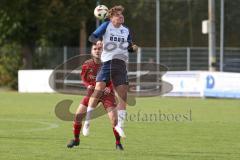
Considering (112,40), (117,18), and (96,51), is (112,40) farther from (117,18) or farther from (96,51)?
(96,51)

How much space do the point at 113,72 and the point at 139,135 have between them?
3.18m

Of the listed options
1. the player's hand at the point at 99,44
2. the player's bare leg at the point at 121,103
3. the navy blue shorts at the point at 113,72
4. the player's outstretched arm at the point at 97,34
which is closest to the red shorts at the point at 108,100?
the player's bare leg at the point at 121,103

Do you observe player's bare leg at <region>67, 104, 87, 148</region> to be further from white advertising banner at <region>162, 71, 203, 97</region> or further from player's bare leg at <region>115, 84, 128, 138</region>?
white advertising banner at <region>162, 71, 203, 97</region>

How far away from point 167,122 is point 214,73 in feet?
37.7

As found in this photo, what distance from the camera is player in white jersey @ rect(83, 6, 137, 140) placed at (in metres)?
12.0

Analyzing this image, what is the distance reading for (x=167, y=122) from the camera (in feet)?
61.2

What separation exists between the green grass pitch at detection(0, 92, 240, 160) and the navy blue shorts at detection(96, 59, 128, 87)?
3.77ft

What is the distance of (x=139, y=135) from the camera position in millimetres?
15055

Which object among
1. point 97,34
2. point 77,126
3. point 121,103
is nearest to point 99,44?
point 97,34

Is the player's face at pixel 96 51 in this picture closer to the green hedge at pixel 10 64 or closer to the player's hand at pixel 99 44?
the player's hand at pixel 99 44

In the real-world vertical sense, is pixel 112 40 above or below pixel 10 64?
above

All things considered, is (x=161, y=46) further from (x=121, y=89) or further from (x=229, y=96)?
(x=121, y=89)

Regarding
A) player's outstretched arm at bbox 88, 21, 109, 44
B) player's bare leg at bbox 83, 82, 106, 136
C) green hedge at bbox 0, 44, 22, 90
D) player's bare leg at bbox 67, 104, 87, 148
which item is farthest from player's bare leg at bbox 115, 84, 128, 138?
green hedge at bbox 0, 44, 22, 90

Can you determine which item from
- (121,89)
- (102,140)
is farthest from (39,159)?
(102,140)
